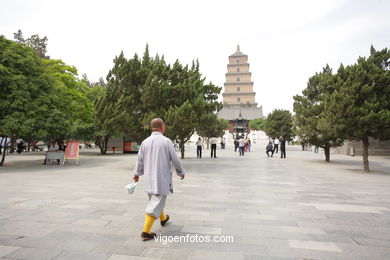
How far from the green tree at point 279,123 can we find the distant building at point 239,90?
40578 millimetres

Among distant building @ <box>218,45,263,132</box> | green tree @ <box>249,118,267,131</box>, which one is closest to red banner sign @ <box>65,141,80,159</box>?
green tree @ <box>249,118,267,131</box>

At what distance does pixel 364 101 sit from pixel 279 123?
29.1 m

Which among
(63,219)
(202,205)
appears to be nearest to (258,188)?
(202,205)

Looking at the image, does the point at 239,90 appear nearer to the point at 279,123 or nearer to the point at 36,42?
the point at 279,123

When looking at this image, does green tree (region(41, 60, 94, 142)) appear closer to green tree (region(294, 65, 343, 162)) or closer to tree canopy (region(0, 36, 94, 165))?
tree canopy (region(0, 36, 94, 165))

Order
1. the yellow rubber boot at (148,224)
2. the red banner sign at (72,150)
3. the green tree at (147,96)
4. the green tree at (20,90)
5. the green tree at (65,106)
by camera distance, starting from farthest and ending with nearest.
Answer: the red banner sign at (72,150) < the green tree at (65,106) < the green tree at (147,96) < the green tree at (20,90) < the yellow rubber boot at (148,224)

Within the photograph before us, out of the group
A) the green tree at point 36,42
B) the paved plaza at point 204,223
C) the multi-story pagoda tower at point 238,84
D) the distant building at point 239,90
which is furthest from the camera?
the multi-story pagoda tower at point 238,84

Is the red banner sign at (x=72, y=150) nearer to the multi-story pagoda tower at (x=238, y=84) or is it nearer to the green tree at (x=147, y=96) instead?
the green tree at (x=147, y=96)

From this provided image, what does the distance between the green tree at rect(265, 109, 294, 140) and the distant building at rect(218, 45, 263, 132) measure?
1598 inches

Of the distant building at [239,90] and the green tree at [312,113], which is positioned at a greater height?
the distant building at [239,90]

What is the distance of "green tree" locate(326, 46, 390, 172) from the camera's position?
35.2 feet

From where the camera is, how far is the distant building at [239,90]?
268ft

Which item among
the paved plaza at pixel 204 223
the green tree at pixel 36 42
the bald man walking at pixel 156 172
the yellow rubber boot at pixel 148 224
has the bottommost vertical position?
the paved plaza at pixel 204 223

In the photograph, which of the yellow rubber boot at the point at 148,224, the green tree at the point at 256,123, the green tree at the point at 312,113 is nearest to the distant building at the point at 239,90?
the green tree at the point at 256,123
